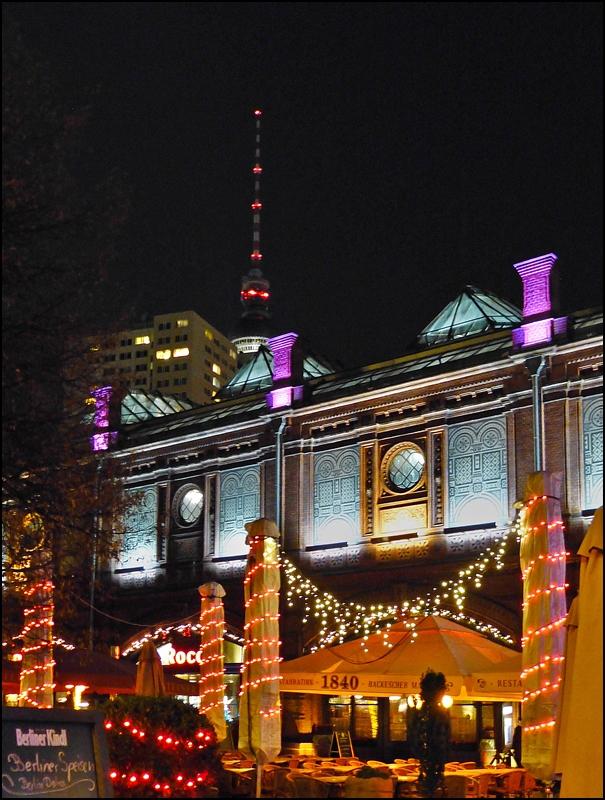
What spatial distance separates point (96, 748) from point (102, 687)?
12.5 meters

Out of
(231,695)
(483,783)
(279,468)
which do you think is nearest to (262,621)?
(483,783)

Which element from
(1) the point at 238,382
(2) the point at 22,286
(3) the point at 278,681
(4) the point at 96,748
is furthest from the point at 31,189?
(1) the point at 238,382

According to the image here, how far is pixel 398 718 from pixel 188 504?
372 inches

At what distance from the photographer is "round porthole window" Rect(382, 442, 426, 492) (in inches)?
1080

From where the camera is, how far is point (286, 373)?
1204 inches

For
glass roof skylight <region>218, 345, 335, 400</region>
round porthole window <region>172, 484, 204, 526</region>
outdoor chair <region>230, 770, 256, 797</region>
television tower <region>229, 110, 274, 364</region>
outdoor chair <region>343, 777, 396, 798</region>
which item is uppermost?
television tower <region>229, 110, 274, 364</region>

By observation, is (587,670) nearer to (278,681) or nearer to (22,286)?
(22,286)

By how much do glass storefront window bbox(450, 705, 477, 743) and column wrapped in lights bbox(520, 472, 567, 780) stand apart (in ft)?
38.4

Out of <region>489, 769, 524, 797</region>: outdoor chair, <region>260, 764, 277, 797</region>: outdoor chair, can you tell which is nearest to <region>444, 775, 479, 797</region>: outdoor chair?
<region>489, 769, 524, 797</region>: outdoor chair

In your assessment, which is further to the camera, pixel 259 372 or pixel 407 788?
pixel 259 372

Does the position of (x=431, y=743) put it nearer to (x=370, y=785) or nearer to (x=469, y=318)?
(x=370, y=785)

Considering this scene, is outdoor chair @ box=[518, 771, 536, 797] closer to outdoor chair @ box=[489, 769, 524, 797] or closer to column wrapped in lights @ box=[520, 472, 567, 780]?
outdoor chair @ box=[489, 769, 524, 797]

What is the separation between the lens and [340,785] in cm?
1805

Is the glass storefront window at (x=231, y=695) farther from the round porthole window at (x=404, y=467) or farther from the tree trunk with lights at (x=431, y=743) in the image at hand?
the tree trunk with lights at (x=431, y=743)
